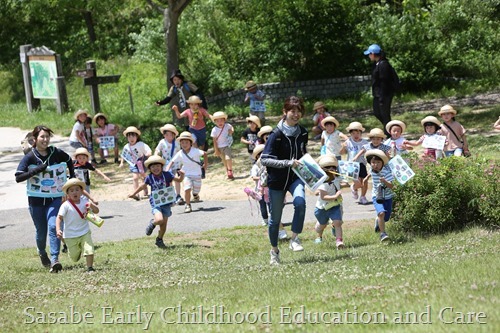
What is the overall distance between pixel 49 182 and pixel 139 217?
4.31m

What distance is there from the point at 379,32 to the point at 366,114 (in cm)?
379

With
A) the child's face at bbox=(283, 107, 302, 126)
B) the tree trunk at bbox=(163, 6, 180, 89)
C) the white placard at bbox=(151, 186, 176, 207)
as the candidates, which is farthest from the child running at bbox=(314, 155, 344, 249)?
the tree trunk at bbox=(163, 6, 180, 89)

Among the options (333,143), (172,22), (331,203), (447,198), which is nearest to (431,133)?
(333,143)

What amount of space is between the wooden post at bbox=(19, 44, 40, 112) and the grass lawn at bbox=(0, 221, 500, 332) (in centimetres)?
1605

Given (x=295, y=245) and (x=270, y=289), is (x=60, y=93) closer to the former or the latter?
(x=295, y=245)

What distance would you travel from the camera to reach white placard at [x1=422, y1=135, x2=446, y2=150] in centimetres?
1486

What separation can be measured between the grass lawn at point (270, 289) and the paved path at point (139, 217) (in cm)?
184

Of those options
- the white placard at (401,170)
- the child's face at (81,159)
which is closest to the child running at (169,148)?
the child's face at (81,159)

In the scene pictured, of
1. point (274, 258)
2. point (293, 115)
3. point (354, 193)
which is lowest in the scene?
point (354, 193)

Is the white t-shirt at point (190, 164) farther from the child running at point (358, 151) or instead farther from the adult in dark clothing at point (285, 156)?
the adult in dark clothing at point (285, 156)

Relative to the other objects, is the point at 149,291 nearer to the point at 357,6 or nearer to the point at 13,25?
the point at 357,6

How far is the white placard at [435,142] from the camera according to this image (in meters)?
14.9

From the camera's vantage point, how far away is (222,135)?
1828cm

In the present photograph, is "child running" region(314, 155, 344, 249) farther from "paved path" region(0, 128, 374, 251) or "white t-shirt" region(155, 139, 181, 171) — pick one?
"white t-shirt" region(155, 139, 181, 171)
